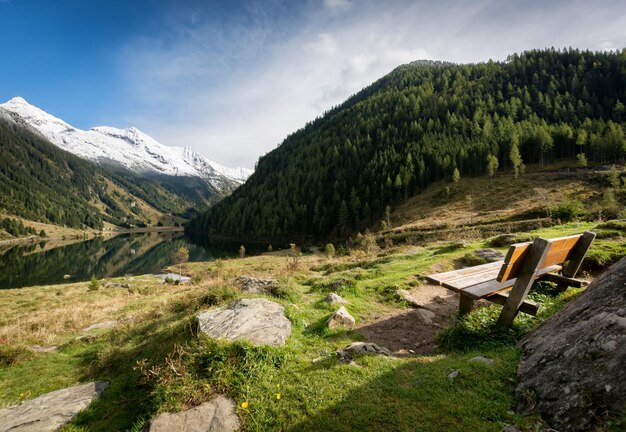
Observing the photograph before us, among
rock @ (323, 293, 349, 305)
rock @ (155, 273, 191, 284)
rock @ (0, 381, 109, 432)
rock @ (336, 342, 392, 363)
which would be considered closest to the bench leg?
rock @ (336, 342, 392, 363)

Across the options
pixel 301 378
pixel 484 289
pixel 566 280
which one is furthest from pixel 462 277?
pixel 301 378

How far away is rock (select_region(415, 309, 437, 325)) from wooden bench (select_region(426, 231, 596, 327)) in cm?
186

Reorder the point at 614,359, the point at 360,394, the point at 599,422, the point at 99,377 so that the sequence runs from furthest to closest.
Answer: the point at 99,377
the point at 360,394
the point at 614,359
the point at 599,422

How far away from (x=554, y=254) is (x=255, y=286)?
28.6 ft

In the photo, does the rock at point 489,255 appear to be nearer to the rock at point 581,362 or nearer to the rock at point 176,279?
the rock at point 581,362

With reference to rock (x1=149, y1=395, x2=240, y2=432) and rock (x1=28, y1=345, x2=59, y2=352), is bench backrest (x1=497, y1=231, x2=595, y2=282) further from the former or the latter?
rock (x1=28, y1=345, x2=59, y2=352)

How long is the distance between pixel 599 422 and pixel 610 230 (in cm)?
1769

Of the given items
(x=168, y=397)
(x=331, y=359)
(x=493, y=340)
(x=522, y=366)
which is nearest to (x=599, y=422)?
(x=522, y=366)

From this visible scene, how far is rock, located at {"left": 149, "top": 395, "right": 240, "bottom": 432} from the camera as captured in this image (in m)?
4.47

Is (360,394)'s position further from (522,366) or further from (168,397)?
(168,397)

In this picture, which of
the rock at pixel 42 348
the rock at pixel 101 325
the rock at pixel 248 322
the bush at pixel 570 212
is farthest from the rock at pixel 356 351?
the bush at pixel 570 212

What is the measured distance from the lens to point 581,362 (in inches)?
151

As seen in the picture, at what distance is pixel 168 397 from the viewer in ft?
16.4

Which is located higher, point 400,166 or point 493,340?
point 400,166
